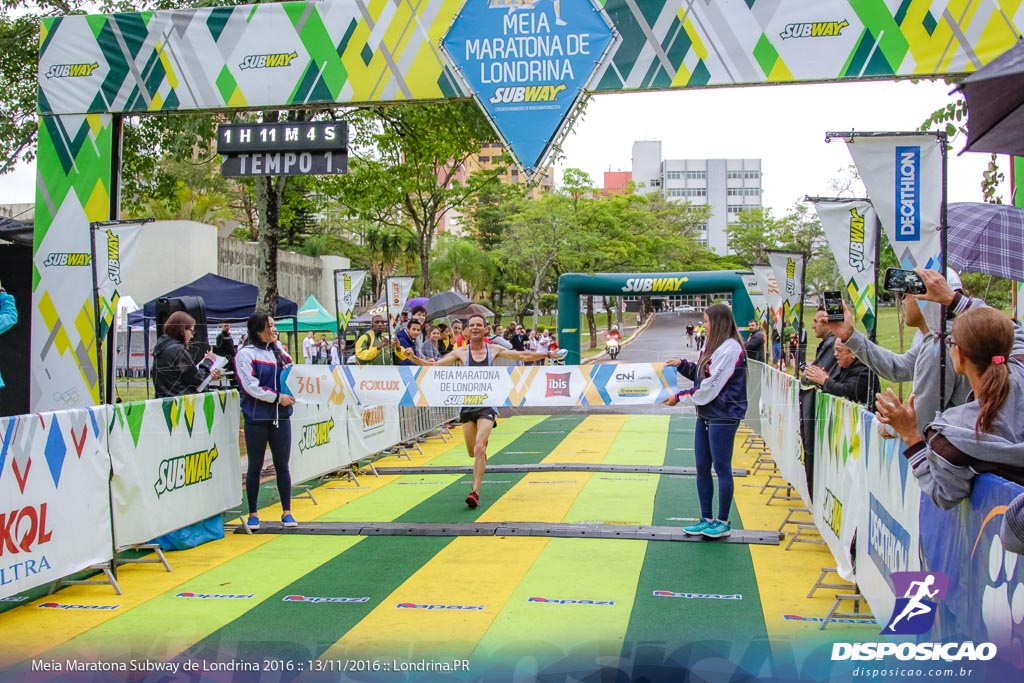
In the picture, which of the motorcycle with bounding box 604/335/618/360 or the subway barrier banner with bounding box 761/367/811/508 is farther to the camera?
the motorcycle with bounding box 604/335/618/360

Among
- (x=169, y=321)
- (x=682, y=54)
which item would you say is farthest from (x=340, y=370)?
(x=682, y=54)

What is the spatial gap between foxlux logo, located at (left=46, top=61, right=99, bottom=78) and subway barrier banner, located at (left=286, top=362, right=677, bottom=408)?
3.80m

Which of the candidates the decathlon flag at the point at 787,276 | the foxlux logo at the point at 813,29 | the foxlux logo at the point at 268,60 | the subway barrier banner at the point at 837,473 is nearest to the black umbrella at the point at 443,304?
the decathlon flag at the point at 787,276

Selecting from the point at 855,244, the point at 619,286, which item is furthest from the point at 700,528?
the point at 619,286

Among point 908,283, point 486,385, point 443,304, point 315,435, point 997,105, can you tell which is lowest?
point 315,435

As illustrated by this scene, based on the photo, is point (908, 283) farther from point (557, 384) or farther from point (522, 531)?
point (557, 384)

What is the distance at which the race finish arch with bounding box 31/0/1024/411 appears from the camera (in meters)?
8.06

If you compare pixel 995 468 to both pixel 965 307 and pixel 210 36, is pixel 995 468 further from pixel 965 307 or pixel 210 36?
pixel 210 36

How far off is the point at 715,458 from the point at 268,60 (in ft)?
19.3

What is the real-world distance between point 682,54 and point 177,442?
18.6 feet

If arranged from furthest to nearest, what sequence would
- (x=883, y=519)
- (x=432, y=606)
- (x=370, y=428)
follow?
1. (x=370, y=428)
2. (x=432, y=606)
3. (x=883, y=519)

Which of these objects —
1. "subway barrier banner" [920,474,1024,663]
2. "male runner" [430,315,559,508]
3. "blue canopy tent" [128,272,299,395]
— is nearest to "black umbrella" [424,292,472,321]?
"blue canopy tent" [128,272,299,395]

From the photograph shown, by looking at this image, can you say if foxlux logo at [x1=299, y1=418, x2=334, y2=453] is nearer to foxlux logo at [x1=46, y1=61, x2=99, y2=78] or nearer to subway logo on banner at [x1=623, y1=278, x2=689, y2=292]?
foxlux logo at [x1=46, y1=61, x2=99, y2=78]

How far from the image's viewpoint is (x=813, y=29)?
8.15 m
